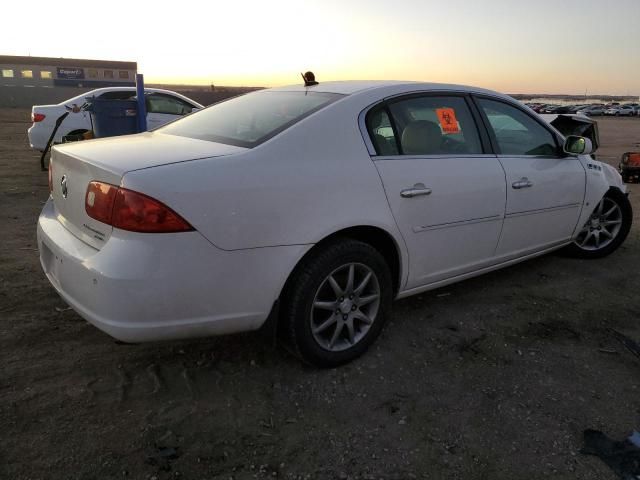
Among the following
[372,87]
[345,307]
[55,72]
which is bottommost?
[345,307]

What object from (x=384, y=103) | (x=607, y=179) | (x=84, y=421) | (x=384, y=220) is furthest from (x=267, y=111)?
(x=607, y=179)

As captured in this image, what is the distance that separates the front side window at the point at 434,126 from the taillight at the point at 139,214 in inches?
50.1

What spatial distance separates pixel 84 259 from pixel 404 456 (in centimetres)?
167

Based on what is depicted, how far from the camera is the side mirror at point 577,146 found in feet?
12.9

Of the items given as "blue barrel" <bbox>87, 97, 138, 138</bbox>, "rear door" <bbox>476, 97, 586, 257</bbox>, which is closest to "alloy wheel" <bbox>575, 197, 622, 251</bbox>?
"rear door" <bbox>476, 97, 586, 257</bbox>

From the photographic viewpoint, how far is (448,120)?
333cm

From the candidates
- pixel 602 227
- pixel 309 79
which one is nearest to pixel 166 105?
pixel 309 79

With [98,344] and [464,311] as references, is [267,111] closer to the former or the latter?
[98,344]

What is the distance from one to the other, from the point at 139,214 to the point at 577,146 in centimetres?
337

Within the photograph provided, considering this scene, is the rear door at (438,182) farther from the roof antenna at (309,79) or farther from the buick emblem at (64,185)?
the buick emblem at (64,185)

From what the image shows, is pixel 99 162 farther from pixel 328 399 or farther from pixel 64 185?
pixel 328 399

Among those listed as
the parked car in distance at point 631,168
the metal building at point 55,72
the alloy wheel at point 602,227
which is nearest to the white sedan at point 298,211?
the alloy wheel at point 602,227

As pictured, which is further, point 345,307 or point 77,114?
point 77,114

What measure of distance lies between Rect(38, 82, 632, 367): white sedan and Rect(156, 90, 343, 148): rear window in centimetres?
2
